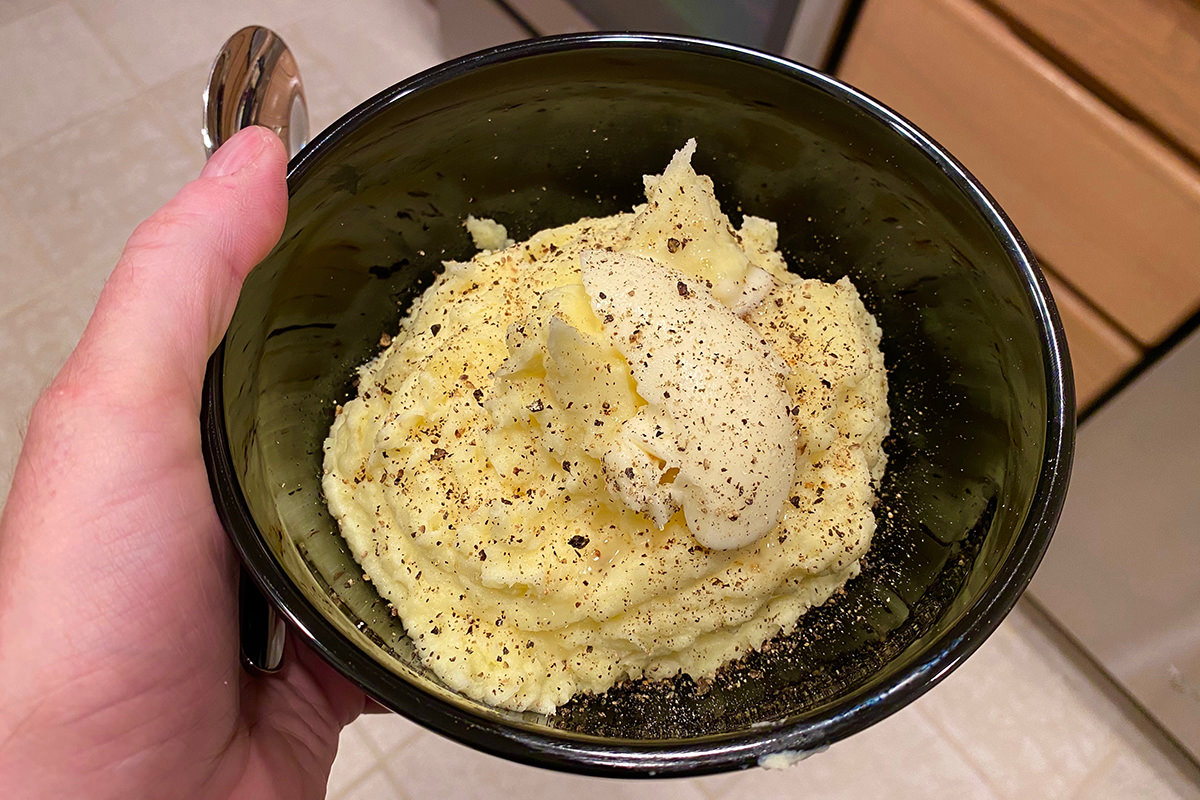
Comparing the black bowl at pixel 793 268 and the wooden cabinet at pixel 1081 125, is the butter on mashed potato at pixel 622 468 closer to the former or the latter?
the black bowl at pixel 793 268

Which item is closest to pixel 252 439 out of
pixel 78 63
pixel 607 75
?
pixel 607 75

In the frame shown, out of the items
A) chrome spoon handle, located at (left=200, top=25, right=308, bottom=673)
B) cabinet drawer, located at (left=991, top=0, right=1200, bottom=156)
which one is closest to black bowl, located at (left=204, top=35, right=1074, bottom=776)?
chrome spoon handle, located at (left=200, top=25, right=308, bottom=673)

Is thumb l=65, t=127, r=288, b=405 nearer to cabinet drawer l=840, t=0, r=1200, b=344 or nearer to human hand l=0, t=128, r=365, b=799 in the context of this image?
human hand l=0, t=128, r=365, b=799

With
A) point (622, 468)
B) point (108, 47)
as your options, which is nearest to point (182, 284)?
point (622, 468)

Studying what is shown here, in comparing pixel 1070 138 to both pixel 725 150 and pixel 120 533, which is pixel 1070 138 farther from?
pixel 120 533

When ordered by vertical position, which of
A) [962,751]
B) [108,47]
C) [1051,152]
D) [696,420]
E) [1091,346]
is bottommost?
[962,751]

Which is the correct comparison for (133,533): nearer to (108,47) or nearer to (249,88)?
(249,88)
